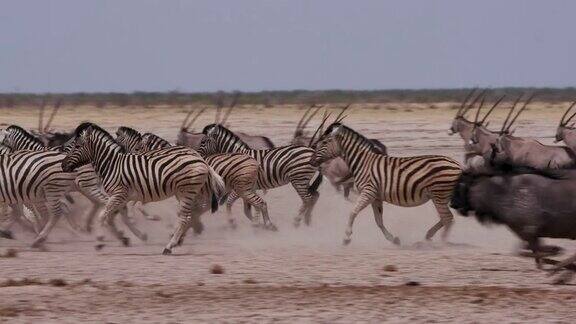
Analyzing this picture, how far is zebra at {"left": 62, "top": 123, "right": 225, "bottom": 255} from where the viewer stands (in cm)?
1709

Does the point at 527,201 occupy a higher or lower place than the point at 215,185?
higher

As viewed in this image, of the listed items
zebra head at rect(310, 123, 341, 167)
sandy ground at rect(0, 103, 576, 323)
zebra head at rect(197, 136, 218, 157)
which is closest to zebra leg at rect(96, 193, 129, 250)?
sandy ground at rect(0, 103, 576, 323)

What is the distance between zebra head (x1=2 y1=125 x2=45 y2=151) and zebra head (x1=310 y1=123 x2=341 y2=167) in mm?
4141

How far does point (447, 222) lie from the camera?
1764 cm

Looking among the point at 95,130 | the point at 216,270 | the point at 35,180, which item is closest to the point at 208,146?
the point at 95,130

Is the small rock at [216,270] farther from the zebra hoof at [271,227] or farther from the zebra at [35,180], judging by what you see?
the zebra hoof at [271,227]

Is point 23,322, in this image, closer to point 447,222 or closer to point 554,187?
point 554,187

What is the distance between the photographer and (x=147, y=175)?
1730 cm

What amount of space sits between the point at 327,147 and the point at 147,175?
288cm

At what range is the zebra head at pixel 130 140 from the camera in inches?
820

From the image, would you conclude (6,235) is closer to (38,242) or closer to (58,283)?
(38,242)

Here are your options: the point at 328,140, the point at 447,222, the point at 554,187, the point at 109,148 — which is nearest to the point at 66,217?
the point at 109,148

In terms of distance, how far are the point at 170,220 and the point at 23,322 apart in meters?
11.0

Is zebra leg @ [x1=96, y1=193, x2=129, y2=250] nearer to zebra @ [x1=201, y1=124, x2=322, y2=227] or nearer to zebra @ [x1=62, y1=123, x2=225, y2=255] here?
zebra @ [x1=62, y1=123, x2=225, y2=255]
